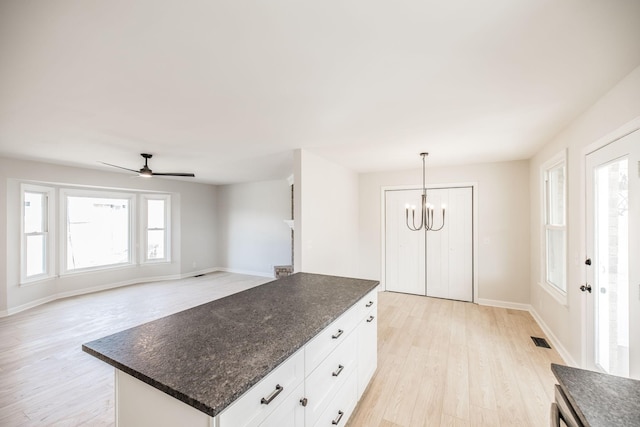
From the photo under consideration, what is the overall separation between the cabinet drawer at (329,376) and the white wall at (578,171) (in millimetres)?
2185

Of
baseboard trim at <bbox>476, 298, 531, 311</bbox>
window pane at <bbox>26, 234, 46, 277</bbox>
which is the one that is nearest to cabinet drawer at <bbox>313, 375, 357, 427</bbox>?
baseboard trim at <bbox>476, 298, 531, 311</bbox>

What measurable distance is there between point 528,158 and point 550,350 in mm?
2809

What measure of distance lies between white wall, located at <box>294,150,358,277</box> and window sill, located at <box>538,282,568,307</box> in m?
2.82

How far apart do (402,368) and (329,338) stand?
1451 mm

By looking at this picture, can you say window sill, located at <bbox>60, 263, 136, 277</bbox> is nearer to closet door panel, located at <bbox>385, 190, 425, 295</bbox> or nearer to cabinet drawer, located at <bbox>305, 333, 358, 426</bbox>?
closet door panel, located at <bbox>385, 190, 425, 295</bbox>

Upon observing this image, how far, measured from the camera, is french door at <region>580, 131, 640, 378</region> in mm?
1646

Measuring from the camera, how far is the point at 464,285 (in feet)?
15.0

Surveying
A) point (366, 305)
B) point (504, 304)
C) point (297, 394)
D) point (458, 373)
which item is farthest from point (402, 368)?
point (504, 304)

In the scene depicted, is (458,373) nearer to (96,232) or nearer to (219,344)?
(219,344)

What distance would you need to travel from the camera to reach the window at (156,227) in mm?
6188

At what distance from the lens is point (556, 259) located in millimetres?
3135

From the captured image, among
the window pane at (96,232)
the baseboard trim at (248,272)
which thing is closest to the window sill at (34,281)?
the window pane at (96,232)

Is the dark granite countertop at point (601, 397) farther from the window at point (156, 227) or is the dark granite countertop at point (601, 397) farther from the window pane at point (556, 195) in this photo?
the window at point (156, 227)

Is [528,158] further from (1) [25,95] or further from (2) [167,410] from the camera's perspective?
(1) [25,95]
